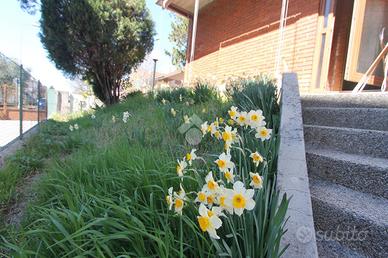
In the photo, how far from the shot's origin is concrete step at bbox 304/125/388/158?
6.57ft

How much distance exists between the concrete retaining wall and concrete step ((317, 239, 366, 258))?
243mm

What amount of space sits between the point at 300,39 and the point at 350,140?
3.78 m

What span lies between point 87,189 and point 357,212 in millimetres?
1590

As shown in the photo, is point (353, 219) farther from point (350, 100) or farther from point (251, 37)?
point (251, 37)

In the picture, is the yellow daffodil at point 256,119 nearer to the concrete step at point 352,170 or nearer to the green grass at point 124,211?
the green grass at point 124,211

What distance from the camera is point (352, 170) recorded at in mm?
1801

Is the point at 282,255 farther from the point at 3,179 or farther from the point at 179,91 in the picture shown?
the point at 179,91

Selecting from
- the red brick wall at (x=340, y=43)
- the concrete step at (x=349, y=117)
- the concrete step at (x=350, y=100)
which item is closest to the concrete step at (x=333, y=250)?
the concrete step at (x=349, y=117)

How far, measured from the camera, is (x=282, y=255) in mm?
1104

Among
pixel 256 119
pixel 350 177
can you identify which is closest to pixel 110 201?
pixel 256 119

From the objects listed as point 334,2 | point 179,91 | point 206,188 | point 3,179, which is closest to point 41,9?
point 179,91

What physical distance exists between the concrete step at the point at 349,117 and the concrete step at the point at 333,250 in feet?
4.33

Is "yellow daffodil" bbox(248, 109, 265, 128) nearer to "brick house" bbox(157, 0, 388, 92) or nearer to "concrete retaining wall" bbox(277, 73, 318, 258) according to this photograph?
"concrete retaining wall" bbox(277, 73, 318, 258)

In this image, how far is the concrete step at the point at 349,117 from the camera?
2.31m
